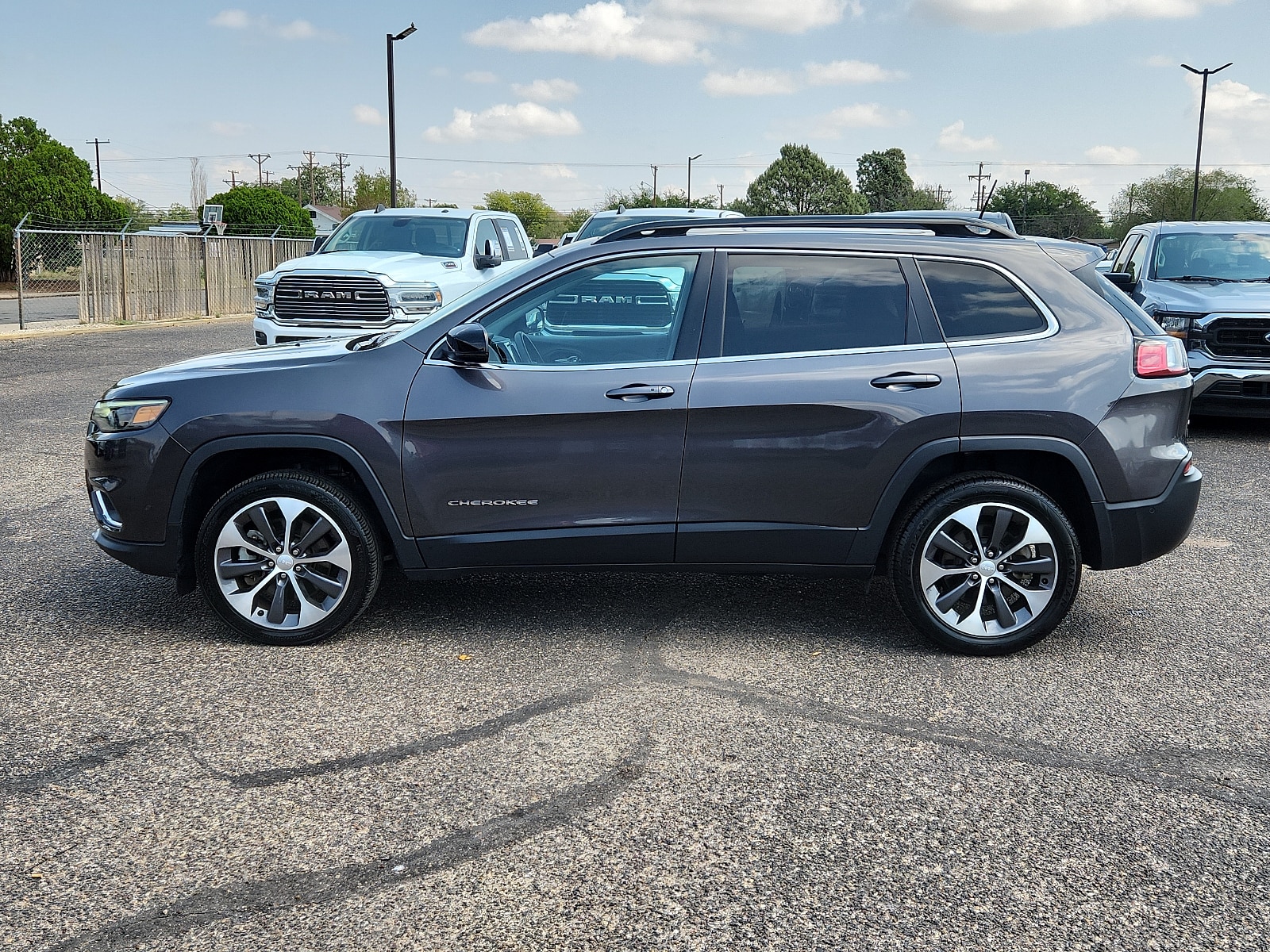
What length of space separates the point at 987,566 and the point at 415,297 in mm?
9244

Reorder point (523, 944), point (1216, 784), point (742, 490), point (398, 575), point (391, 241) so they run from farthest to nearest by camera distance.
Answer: point (391, 241), point (398, 575), point (742, 490), point (1216, 784), point (523, 944)

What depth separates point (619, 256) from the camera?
5.15 m

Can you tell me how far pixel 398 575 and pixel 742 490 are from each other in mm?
2143

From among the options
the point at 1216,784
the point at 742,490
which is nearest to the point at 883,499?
the point at 742,490

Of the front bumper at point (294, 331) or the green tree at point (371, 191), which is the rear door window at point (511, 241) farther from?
the green tree at point (371, 191)

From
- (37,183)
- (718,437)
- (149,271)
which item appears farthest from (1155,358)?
(37,183)

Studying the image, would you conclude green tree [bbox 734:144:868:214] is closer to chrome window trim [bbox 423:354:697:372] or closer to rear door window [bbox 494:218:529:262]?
rear door window [bbox 494:218:529:262]

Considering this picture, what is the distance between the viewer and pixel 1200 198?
99.5 m

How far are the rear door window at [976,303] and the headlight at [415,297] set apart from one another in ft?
28.4

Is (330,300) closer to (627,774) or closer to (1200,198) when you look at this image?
(627,774)

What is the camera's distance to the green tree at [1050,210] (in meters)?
115

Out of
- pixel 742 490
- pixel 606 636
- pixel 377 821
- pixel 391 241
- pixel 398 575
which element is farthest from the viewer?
pixel 391 241

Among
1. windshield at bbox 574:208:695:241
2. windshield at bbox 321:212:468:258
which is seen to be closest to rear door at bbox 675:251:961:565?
windshield at bbox 574:208:695:241

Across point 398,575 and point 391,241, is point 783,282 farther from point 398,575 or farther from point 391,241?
point 391,241
